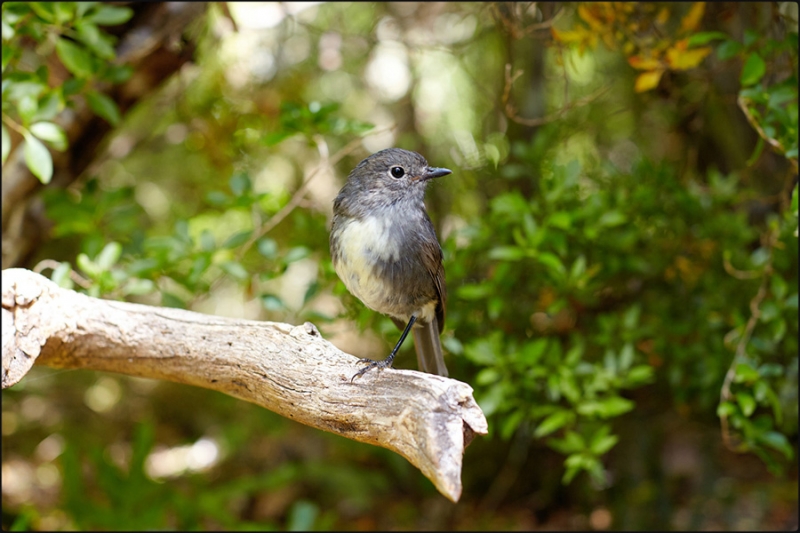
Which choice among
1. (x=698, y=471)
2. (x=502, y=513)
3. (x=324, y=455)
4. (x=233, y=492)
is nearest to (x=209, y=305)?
(x=324, y=455)

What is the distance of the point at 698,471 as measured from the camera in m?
4.64

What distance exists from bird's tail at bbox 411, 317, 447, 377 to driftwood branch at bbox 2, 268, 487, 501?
2.72ft

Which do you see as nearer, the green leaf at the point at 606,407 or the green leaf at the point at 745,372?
the green leaf at the point at 745,372

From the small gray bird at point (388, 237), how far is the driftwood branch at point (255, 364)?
37cm

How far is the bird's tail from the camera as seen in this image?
121 inches

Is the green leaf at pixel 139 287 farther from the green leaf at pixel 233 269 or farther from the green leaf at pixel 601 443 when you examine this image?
the green leaf at pixel 601 443

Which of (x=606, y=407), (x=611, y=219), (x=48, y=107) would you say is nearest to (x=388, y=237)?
(x=611, y=219)

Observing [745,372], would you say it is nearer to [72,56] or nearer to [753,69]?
[753,69]

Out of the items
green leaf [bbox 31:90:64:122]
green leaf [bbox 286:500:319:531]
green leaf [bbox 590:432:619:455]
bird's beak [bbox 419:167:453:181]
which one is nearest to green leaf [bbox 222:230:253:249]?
green leaf [bbox 31:90:64:122]

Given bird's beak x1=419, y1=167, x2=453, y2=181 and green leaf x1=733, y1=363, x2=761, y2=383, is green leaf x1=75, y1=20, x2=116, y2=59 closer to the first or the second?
bird's beak x1=419, y1=167, x2=453, y2=181

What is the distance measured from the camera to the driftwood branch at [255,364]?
1840 mm

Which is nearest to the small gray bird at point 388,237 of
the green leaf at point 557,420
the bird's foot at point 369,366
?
the bird's foot at point 369,366

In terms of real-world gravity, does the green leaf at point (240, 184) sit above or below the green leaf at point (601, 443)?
above

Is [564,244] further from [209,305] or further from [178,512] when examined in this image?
[209,305]
